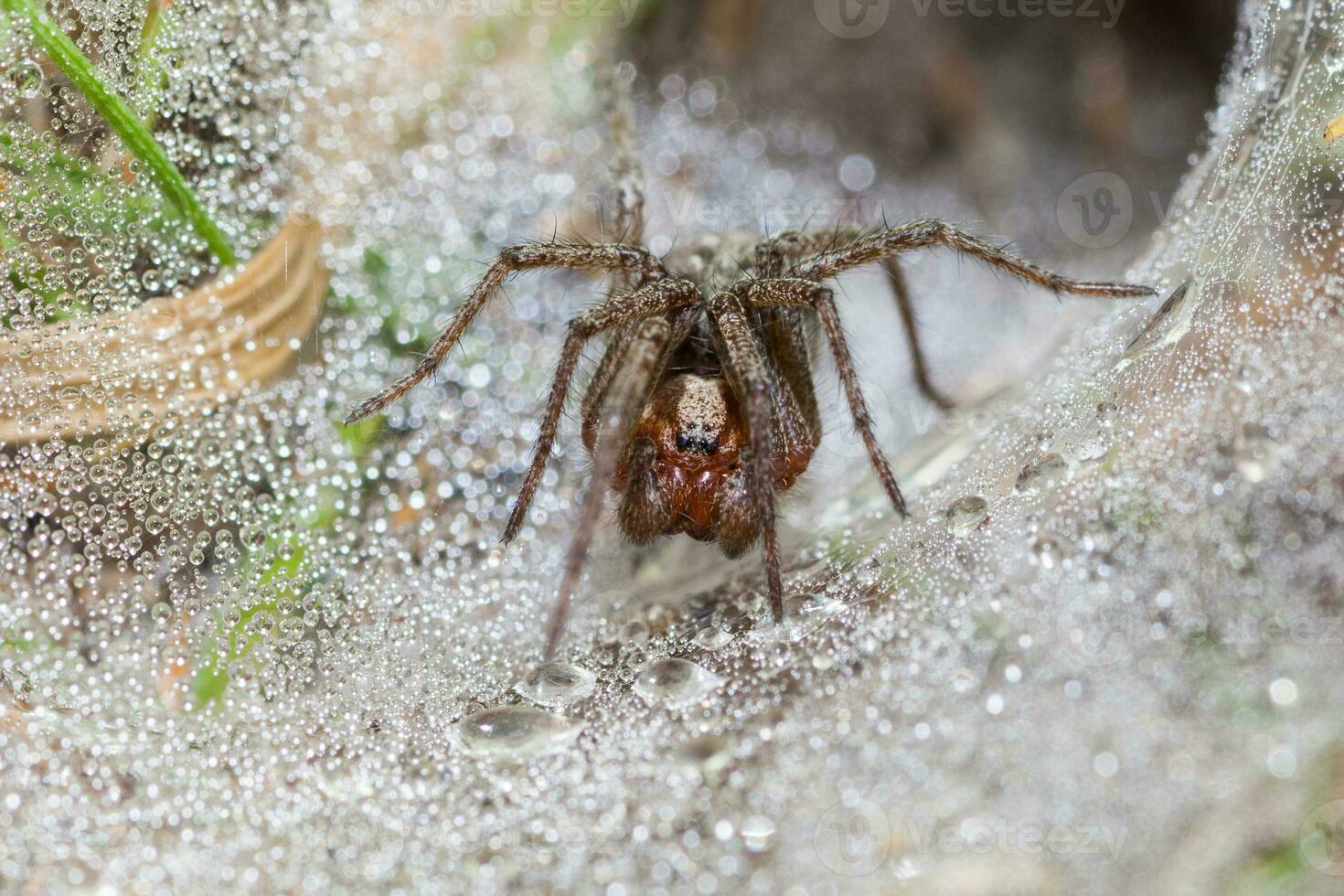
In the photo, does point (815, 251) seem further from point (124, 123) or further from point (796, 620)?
point (124, 123)

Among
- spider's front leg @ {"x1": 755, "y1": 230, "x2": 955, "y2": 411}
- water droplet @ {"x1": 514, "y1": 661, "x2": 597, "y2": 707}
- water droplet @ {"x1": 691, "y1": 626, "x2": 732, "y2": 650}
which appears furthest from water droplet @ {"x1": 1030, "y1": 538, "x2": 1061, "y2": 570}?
water droplet @ {"x1": 514, "y1": 661, "x2": 597, "y2": 707}

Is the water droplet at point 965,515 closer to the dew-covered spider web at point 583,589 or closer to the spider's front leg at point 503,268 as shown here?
the dew-covered spider web at point 583,589

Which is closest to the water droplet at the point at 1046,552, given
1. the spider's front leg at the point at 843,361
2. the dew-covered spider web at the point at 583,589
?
the dew-covered spider web at the point at 583,589

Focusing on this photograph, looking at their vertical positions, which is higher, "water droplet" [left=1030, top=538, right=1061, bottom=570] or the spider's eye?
the spider's eye

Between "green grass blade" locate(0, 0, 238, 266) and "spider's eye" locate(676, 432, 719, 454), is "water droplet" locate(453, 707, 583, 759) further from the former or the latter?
"green grass blade" locate(0, 0, 238, 266)

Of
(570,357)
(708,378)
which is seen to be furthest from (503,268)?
(708,378)

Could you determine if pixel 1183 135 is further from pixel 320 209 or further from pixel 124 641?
pixel 124 641
